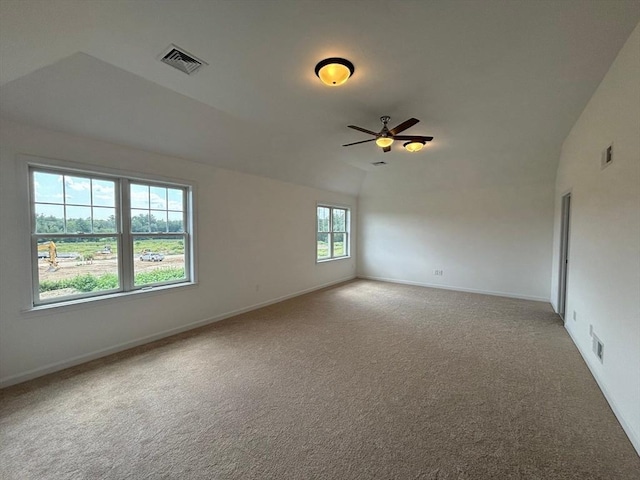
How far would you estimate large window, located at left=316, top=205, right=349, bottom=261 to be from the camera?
6.74 meters

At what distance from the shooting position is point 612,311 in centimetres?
232

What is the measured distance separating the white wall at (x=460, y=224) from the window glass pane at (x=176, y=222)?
4.24m

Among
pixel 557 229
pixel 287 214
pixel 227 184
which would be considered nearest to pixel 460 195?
pixel 557 229

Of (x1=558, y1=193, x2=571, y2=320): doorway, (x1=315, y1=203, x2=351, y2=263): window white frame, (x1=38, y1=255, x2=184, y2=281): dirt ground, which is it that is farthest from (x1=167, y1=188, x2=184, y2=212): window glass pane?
(x1=558, y1=193, x2=571, y2=320): doorway

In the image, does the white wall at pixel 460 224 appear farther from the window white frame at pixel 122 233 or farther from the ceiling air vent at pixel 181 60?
the window white frame at pixel 122 233

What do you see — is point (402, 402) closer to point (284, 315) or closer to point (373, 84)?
point (284, 315)

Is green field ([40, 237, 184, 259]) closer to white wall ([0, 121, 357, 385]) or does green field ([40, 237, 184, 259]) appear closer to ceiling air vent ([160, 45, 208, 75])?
white wall ([0, 121, 357, 385])

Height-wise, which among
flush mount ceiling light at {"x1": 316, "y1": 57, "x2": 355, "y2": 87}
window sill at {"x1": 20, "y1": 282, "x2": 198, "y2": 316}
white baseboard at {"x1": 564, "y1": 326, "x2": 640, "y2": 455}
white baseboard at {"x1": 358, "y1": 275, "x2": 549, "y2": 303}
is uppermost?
flush mount ceiling light at {"x1": 316, "y1": 57, "x2": 355, "y2": 87}

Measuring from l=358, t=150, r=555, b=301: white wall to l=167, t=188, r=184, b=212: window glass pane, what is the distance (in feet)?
13.7

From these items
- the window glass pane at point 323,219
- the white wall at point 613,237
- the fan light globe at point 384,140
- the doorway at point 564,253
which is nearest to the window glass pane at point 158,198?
the fan light globe at point 384,140

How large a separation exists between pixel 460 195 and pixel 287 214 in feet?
13.3

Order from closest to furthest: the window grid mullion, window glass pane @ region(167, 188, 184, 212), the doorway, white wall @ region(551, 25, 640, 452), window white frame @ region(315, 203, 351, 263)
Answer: white wall @ region(551, 25, 640, 452)
the window grid mullion
window glass pane @ region(167, 188, 184, 212)
the doorway
window white frame @ region(315, 203, 351, 263)

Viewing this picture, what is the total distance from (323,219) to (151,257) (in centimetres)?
402

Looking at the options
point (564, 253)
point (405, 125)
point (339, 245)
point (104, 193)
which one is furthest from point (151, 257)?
point (564, 253)
